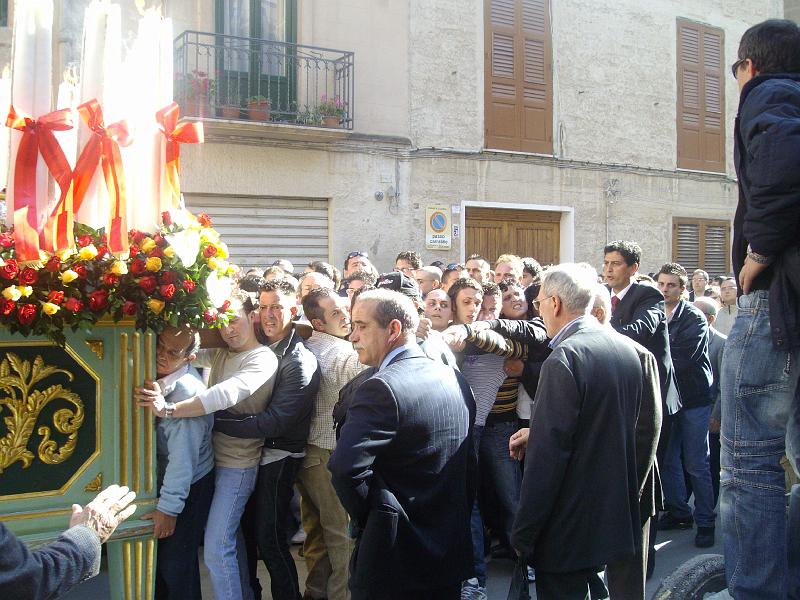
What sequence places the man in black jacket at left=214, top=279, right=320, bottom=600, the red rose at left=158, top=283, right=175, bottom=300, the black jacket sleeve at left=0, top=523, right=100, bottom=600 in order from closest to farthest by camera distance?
the black jacket sleeve at left=0, top=523, right=100, bottom=600 → the red rose at left=158, top=283, right=175, bottom=300 → the man in black jacket at left=214, top=279, right=320, bottom=600

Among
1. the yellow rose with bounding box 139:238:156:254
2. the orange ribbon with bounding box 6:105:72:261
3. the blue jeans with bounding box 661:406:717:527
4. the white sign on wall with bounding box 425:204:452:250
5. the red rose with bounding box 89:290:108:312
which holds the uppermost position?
the white sign on wall with bounding box 425:204:452:250

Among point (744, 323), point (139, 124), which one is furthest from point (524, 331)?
point (139, 124)

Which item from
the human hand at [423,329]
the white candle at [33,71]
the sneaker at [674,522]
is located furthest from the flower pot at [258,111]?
the white candle at [33,71]

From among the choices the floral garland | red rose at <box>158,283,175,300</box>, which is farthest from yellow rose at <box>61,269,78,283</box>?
red rose at <box>158,283,175,300</box>

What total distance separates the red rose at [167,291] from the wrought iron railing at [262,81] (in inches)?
313

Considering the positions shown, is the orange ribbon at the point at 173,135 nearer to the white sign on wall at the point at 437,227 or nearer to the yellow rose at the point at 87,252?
the yellow rose at the point at 87,252

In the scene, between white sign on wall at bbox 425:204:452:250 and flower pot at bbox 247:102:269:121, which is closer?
flower pot at bbox 247:102:269:121

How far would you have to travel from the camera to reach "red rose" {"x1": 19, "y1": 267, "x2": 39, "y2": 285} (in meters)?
2.95

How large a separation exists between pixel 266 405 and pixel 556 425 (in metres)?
1.63

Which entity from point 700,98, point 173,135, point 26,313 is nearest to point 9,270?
point 26,313

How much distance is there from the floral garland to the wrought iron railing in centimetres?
780

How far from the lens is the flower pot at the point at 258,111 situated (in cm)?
1099

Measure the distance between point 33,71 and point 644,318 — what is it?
3781mm

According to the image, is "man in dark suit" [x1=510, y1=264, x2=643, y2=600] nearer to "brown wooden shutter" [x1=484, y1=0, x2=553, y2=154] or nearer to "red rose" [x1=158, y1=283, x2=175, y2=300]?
"red rose" [x1=158, y1=283, x2=175, y2=300]
